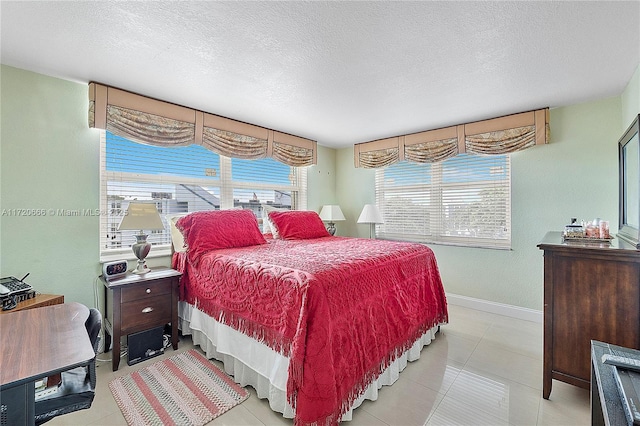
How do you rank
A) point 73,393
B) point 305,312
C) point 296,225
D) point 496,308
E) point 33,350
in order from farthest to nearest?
point 296,225 → point 496,308 → point 305,312 → point 73,393 → point 33,350

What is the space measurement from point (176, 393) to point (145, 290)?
0.83m

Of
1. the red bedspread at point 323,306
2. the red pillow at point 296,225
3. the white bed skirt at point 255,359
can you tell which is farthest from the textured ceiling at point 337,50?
the white bed skirt at point 255,359

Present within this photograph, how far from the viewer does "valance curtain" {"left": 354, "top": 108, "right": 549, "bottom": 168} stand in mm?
2893

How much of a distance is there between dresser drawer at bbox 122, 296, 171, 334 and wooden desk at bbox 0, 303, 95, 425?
96 centimetres

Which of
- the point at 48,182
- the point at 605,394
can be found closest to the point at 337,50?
the point at 605,394

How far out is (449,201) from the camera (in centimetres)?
360

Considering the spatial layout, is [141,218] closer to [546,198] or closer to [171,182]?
[171,182]

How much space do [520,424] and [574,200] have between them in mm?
2293

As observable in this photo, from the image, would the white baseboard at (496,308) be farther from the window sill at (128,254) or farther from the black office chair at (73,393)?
the black office chair at (73,393)

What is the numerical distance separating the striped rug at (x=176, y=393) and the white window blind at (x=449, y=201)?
294cm

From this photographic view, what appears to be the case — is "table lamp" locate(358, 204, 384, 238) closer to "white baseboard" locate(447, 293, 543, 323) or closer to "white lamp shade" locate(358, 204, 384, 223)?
"white lamp shade" locate(358, 204, 384, 223)

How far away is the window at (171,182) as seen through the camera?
2498 millimetres

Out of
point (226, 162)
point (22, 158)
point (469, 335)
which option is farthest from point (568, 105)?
point (22, 158)

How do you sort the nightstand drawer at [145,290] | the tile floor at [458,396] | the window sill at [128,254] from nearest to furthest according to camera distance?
1. the tile floor at [458,396]
2. the nightstand drawer at [145,290]
3. the window sill at [128,254]
